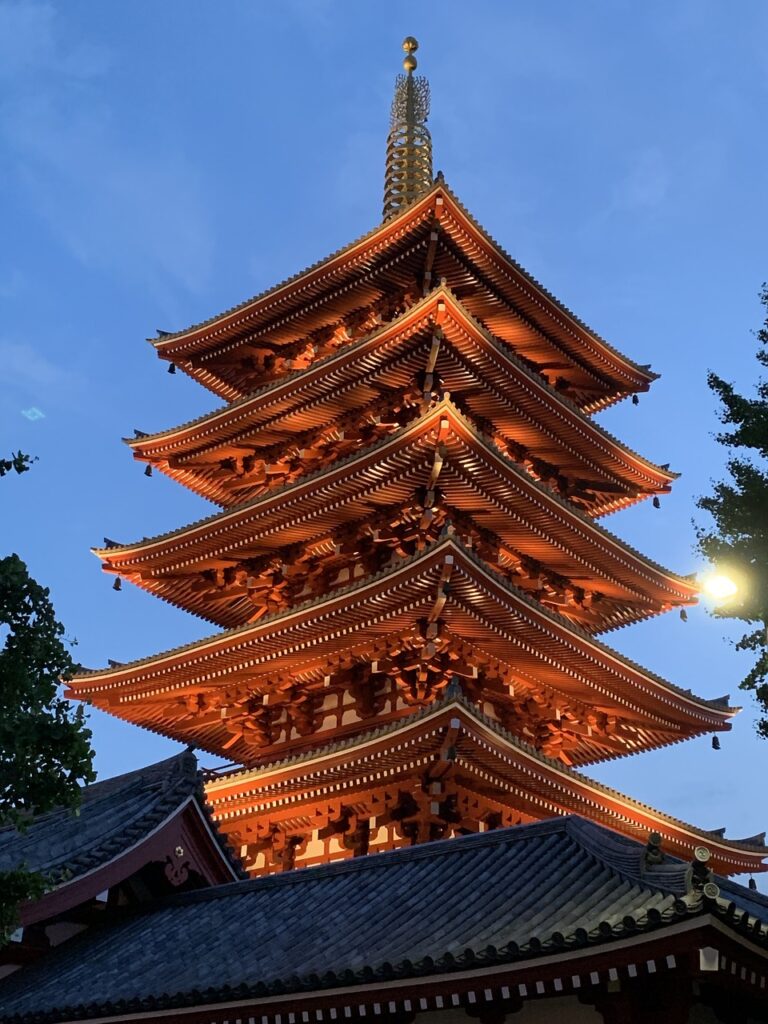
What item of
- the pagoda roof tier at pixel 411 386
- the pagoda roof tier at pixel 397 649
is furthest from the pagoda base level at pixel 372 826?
the pagoda roof tier at pixel 411 386

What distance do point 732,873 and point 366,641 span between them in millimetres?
9091

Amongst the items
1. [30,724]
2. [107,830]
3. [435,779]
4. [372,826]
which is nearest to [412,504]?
[435,779]

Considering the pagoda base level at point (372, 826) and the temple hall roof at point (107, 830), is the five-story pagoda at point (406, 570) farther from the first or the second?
the temple hall roof at point (107, 830)

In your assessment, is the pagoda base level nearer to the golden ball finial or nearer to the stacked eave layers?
the stacked eave layers

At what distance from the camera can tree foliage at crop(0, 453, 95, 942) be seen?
844 cm

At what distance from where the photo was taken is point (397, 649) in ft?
63.8

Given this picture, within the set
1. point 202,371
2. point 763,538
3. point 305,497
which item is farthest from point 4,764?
point 202,371

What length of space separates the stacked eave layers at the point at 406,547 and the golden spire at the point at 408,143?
632 cm

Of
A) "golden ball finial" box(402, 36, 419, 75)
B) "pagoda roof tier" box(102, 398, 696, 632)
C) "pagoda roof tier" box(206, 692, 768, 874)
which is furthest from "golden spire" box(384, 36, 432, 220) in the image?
"pagoda roof tier" box(206, 692, 768, 874)

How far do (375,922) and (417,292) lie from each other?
51.5 ft

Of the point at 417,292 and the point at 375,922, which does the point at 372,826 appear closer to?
the point at 375,922

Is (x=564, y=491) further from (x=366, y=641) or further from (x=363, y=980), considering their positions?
(x=363, y=980)

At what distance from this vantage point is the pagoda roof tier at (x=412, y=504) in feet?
64.3

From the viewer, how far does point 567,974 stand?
830 cm
